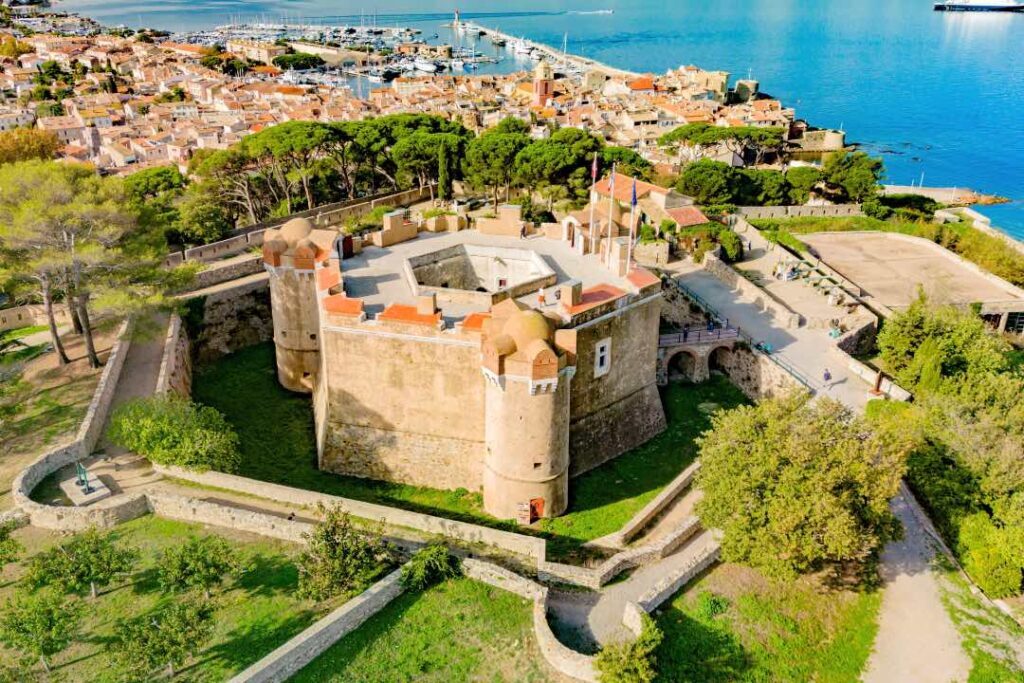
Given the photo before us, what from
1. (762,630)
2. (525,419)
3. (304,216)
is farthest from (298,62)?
(762,630)

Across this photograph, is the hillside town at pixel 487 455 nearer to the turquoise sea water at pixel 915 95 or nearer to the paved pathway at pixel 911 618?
the paved pathway at pixel 911 618

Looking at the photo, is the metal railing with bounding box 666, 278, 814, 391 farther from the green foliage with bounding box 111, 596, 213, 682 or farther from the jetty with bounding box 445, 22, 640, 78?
the jetty with bounding box 445, 22, 640, 78

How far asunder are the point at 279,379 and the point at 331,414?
7.04 metres

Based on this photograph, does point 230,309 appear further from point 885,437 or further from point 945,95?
point 945,95

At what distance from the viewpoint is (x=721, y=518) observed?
2181cm

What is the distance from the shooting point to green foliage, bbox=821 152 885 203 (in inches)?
2302

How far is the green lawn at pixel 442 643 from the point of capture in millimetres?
18281

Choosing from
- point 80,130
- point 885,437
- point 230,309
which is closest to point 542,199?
point 230,309

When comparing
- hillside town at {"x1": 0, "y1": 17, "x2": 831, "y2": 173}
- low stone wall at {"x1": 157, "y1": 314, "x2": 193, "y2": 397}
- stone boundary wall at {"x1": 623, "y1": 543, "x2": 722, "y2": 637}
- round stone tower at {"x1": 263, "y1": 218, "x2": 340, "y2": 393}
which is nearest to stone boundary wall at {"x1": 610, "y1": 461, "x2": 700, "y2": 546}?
stone boundary wall at {"x1": 623, "y1": 543, "x2": 722, "y2": 637}

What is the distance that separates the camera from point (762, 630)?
67.8 feet

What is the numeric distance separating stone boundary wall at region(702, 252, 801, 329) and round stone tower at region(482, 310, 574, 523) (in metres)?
15.8

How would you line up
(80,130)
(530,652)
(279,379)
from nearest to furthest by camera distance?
(530,652)
(279,379)
(80,130)

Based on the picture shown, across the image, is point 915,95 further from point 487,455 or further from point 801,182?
point 487,455

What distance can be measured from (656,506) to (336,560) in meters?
10.3
